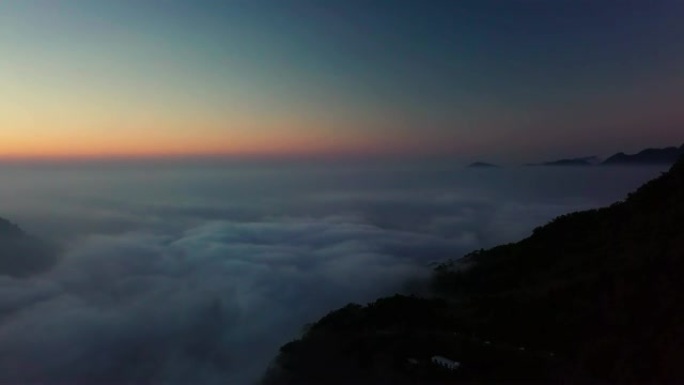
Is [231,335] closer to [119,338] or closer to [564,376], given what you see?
[119,338]

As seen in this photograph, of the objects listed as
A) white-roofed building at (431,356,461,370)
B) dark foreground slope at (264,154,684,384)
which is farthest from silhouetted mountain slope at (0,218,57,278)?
white-roofed building at (431,356,461,370)

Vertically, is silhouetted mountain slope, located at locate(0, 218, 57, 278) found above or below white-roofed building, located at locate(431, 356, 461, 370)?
below

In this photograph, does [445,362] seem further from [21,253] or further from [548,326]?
[21,253]

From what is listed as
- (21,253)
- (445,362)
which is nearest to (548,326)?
(445,362)

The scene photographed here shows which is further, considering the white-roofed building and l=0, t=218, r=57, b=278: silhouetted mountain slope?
l=0, t=218, r=57, b=278: silhouetted mountain slope

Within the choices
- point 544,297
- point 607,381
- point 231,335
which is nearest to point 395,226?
point 231,335

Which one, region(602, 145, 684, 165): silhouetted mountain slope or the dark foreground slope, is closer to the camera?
the dark foreground slope

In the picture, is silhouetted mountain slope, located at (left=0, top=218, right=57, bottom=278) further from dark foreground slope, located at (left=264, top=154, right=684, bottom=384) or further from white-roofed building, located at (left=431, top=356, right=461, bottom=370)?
white-roofed building, located at (left=431, top=356, right=461, bottom=370)
